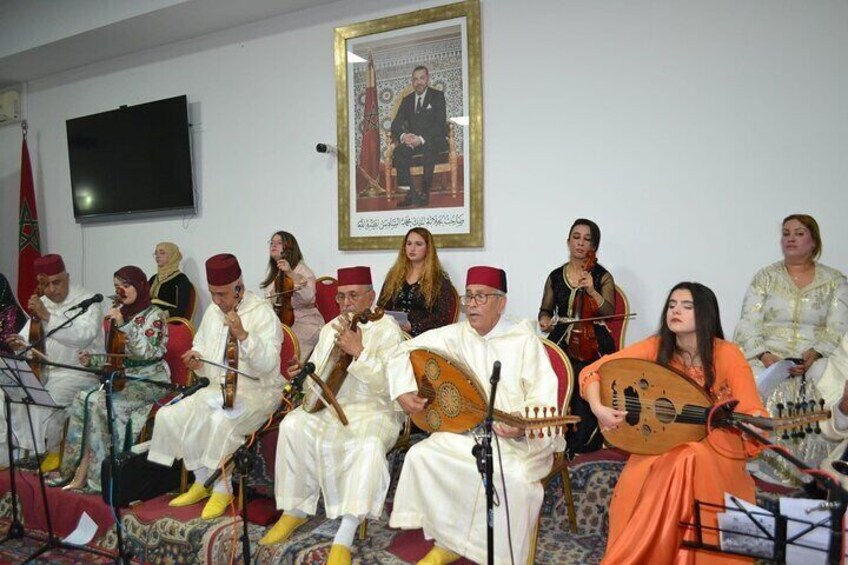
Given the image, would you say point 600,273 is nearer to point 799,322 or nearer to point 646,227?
point 646,227

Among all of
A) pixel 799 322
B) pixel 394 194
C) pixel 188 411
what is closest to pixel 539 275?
pixel 394 194

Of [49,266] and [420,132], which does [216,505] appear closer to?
[49,266]

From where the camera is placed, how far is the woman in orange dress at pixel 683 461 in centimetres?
239

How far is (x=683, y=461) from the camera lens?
7.93ft

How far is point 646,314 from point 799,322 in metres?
1.08

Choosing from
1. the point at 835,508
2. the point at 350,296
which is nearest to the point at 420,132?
the point at 350,296

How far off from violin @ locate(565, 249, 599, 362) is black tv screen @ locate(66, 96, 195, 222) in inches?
164

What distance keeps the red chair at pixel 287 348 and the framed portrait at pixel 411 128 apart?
1453mm

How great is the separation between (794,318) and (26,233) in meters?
7.82

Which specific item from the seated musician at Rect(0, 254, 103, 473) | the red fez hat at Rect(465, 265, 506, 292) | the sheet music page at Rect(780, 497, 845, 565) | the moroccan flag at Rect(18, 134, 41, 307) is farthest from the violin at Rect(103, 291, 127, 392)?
the moroccan flag at Rect(18, 134, 41, 307)

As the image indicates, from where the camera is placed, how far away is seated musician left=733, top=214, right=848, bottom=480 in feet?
11.0

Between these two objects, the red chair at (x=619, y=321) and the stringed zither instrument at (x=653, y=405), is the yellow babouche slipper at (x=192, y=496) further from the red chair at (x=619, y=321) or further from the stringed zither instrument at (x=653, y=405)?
the red chair at (x=619, y=321)

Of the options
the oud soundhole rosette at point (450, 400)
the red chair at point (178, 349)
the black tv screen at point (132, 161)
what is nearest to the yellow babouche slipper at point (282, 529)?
the oud soundhole rosette at point (450, 400)

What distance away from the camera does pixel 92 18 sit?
20.3 ft
